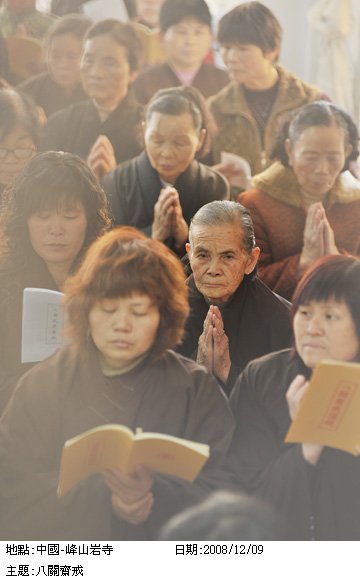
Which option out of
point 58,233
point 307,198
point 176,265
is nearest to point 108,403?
point 176,265

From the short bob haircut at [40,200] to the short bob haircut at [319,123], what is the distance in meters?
0.85

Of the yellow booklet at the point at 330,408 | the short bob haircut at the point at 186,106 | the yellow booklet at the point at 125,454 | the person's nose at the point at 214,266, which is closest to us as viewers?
the yellow booklet at the point at 125,454

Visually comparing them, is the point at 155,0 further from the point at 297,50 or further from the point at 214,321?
the point at 214,321

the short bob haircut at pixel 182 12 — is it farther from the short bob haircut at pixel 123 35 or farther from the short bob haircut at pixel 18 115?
the short bob haircut at pixel 18 115

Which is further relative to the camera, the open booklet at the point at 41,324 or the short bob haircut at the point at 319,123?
the short bob haircut at the point at 319,123

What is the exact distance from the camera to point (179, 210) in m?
4.02

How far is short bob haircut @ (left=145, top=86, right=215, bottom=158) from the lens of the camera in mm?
4008

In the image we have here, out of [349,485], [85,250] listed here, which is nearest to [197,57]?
[85,250]

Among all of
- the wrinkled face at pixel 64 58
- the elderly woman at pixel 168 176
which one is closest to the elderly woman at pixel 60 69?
the wrinkled face at pixel 64 58

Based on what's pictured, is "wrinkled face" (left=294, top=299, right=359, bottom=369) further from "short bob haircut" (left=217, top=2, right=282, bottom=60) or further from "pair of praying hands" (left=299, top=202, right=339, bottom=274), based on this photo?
"short bob haircut" (left=217, top=2, right=282, bottom=60)

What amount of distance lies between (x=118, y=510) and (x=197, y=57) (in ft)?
6.34

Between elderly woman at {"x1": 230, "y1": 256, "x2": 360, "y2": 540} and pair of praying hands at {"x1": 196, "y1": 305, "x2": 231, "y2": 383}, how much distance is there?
9 cm

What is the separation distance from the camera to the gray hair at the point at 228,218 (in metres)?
3.93

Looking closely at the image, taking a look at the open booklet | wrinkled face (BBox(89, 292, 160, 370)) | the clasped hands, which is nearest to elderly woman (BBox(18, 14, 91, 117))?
the open booklet
